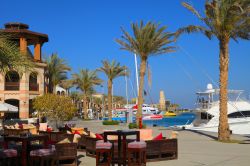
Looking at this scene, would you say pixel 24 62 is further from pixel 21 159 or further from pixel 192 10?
pixel 192 10

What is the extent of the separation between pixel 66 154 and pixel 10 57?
11.9 ft

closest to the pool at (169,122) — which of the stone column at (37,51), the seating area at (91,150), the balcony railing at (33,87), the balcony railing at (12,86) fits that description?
the balcony railing at (33,87)

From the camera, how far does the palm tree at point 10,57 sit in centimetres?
1075

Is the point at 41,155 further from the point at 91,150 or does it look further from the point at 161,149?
the point at 161,149

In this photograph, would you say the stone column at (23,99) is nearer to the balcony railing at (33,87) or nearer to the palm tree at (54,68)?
the balcony railing at (33,87)

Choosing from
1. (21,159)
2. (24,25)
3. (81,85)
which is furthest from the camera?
(81,85)

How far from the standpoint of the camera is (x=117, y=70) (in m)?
56.0

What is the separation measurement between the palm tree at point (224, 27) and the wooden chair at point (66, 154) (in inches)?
511

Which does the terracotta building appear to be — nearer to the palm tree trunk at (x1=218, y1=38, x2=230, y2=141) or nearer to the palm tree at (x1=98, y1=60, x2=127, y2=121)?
the palm tree at (x1=98, y1=60, x2=127, y2=121)

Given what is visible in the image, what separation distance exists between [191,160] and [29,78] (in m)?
37.6

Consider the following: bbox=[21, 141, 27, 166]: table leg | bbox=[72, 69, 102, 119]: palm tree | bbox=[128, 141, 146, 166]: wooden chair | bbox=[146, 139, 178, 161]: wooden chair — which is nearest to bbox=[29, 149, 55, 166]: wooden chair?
bbox=[21, 141, 27, 166]: table leg

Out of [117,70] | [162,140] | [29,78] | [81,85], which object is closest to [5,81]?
[29,78]

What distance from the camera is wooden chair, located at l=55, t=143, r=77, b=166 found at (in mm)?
12461

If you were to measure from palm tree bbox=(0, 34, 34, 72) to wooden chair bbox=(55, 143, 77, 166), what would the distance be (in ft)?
9.12
